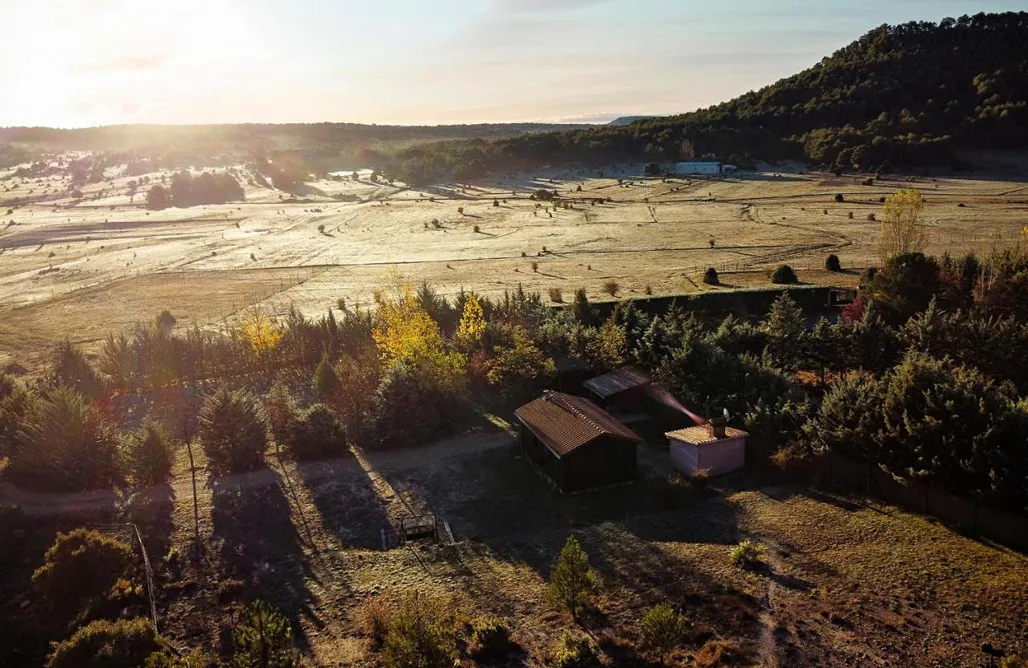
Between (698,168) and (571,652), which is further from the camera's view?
(698,168)

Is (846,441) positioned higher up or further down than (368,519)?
higher up

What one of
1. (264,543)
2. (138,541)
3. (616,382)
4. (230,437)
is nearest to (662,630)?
(264,543)

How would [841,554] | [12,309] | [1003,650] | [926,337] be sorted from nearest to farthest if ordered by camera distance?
[1003,650] → [841,554] → [926,337] → [12,309]

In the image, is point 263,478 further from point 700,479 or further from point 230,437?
point 700,479

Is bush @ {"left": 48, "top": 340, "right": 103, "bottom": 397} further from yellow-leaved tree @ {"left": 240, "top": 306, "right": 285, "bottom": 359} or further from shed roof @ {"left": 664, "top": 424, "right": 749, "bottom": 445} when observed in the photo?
shed roof @ {"left": 664, "top": 424, "right": 749, "bottom": 445}

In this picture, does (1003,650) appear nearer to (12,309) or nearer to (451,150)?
(12,309)

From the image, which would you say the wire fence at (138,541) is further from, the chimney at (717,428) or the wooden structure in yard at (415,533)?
the chimney at (717,428)

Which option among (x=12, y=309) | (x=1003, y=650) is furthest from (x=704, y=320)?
(x=12, y=309)
